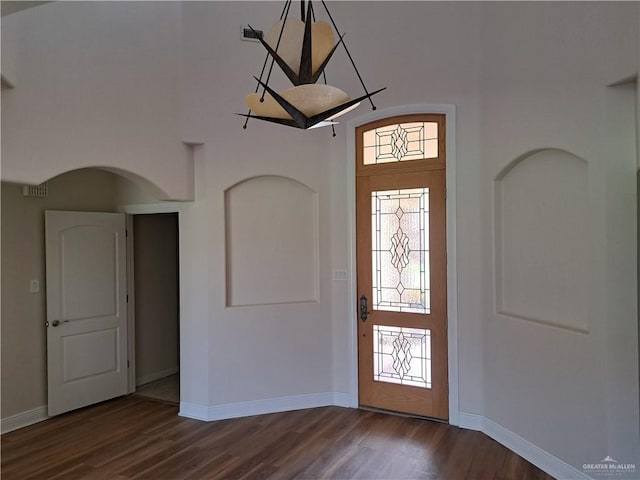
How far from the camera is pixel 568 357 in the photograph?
9.78ft

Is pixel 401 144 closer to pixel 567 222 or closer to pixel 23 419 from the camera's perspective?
pixel 567 222

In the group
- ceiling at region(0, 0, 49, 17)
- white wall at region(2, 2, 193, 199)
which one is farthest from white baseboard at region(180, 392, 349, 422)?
ceiling at region(0, 0, 49, 17)

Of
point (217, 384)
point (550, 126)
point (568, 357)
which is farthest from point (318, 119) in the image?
point (217, 384)

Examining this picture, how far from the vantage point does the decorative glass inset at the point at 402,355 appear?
13.4 feet

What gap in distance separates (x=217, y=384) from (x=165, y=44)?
3.34 m

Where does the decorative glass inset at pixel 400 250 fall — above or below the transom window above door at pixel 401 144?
below

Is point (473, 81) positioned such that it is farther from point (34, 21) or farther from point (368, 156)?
point (34, 21)

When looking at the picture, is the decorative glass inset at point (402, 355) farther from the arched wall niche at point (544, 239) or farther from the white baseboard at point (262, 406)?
the arched wall niche at point (544, 239)

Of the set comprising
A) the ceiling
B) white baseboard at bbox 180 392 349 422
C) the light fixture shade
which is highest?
the ceiling

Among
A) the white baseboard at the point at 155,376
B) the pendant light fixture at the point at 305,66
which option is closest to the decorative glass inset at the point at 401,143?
the pendant light fixture at the point at 305,66

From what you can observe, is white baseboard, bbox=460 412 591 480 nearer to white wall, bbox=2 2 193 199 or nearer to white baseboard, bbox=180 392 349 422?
white baseboard, bbox=180 392 349 422

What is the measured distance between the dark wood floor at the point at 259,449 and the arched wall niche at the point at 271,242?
3.98 ft

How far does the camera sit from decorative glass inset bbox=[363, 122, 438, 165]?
13.3ft

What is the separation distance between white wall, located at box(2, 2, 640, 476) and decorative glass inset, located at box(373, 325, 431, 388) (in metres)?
0.32
